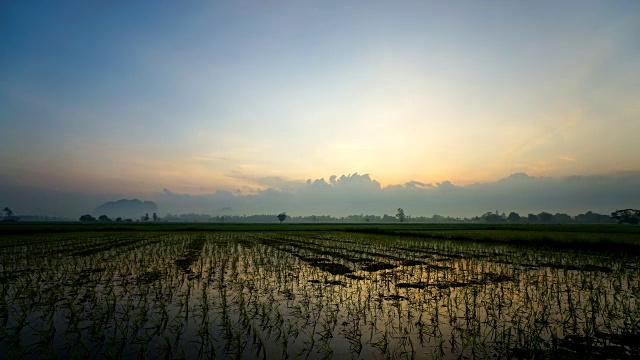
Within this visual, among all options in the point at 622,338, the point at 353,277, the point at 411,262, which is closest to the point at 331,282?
the point at 353,277

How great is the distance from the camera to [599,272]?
13.8 meters

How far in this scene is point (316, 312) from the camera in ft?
27.5

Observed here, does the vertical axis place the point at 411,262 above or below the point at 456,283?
below

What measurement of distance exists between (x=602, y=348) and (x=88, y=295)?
1287 centimetres

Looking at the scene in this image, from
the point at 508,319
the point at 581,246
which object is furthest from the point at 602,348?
the point at 581,246

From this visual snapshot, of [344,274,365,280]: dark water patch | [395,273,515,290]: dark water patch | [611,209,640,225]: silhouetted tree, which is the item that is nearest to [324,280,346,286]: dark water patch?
[344,274,365,280]: dark water patch

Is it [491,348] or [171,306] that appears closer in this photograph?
[491,348]

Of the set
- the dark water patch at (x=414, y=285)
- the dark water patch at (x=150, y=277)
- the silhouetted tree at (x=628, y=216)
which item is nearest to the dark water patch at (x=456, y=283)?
the dark water patch at (x=414, y=285)

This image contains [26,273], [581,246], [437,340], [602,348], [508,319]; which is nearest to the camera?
[602,348]

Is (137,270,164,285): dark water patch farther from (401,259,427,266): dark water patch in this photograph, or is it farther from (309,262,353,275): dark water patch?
(401,259,427,266): dark water patch

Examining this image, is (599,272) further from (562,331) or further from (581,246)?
(581,246)

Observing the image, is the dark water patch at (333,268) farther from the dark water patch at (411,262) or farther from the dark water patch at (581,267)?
the dark water patch at (581,267)

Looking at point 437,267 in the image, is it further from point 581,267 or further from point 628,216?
point 628,216

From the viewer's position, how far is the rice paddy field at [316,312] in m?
6.05
